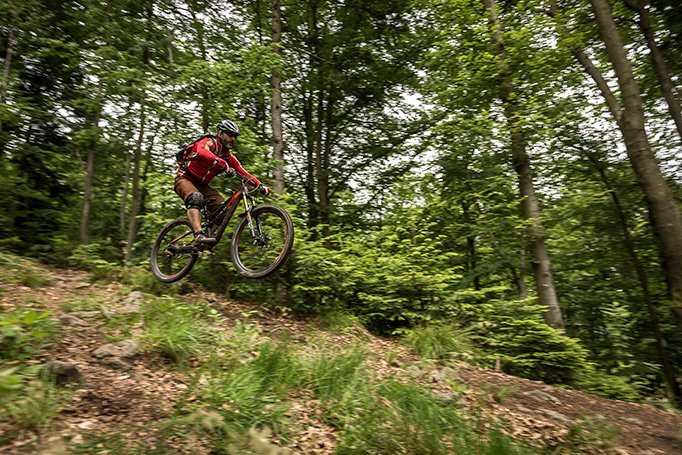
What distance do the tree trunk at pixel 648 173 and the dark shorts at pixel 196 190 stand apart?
615 centimetres

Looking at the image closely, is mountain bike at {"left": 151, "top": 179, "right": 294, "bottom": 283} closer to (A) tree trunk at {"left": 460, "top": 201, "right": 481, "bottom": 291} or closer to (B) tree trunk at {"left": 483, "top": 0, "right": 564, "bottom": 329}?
(B) tree trunk at {"left": 483, "top": 0, "right": 564, "bottom": 329}

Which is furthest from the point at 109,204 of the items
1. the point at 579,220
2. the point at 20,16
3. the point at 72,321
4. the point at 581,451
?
the point at 579,220

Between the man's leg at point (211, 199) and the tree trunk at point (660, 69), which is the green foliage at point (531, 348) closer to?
the tree trunk at point (660, 69)

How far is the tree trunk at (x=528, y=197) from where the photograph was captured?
8.30m

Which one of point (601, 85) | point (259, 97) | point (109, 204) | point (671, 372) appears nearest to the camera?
point (601, 85)

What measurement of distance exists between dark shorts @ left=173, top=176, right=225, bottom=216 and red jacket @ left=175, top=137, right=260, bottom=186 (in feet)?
0.30

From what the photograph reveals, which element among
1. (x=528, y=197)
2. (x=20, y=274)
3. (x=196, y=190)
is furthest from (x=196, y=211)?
(x=528, y=197)

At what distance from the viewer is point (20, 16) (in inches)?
335

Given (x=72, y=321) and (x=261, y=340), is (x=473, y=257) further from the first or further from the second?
(x=72, y=321)

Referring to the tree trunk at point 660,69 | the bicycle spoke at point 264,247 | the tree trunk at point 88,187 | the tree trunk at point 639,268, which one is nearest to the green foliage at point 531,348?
the tree trunk at point 639,268

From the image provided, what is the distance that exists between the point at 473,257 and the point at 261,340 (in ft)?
23.9

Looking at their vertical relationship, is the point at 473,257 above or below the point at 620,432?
above

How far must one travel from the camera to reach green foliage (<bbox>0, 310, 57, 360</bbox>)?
3.61 m

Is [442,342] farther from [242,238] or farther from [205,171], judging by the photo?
[205,171]
